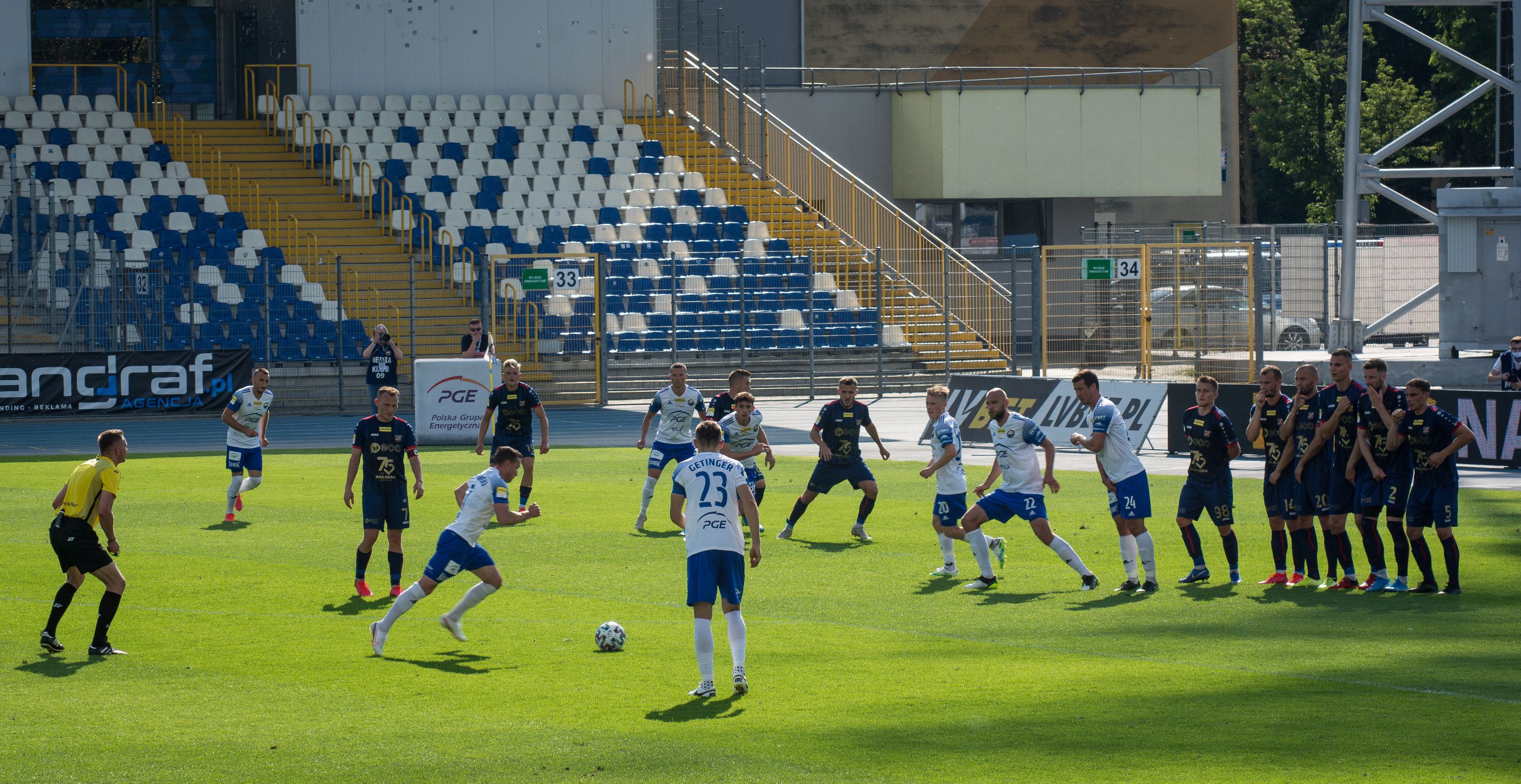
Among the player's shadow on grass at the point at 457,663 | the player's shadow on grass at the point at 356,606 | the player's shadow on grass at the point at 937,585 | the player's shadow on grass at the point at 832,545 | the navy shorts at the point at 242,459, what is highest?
the navy shorts at the point at 242,459

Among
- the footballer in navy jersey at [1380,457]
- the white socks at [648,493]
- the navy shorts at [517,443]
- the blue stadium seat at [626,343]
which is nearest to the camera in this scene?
the footballer in navy jersey at [1380,457]

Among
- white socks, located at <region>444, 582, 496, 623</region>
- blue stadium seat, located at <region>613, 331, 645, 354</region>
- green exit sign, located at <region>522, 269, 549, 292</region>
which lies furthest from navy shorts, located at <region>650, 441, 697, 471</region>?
blue stadium seat, located at <region>613, 331, 645, 354</region>

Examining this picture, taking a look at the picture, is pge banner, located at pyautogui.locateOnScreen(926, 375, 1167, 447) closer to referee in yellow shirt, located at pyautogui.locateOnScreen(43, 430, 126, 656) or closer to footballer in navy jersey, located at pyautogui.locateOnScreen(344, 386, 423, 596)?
footballer in navy jersey, located at pyautogui.locateOnScreen(344, 386, 423, 596)

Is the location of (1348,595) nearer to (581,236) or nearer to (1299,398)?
(1299,398)

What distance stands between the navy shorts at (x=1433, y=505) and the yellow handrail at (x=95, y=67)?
3580 cm

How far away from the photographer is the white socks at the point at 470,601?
11.5 metres

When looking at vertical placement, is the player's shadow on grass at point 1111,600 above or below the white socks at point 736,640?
below

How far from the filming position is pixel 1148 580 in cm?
1368

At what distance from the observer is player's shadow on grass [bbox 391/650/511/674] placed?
10.9 metres

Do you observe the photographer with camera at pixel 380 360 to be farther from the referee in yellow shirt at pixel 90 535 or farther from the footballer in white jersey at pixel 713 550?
the footballer in white jersey at pixel 713 550

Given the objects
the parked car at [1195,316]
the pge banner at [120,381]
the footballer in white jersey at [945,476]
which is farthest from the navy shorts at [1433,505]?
the pge banner at [120,381]

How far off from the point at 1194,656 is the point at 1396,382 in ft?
60.4

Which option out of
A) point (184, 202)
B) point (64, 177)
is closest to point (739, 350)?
point (184, 202)

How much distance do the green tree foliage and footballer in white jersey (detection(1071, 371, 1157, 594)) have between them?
45.1 metres
